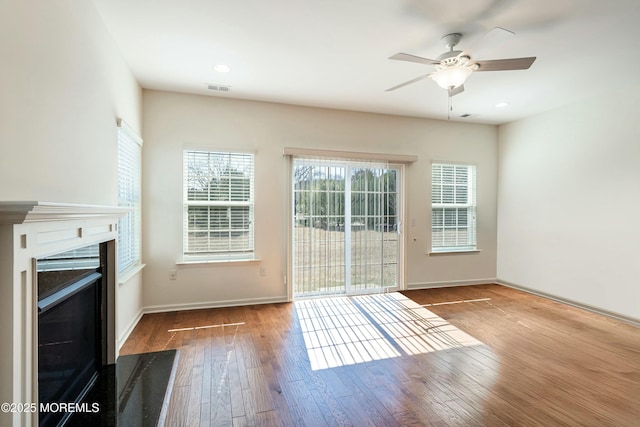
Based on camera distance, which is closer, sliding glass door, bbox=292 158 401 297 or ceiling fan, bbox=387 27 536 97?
ceiling fan, bbox=387 27 536 97

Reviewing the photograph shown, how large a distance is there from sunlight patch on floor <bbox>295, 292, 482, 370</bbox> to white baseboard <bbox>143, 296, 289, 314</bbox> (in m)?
0.37

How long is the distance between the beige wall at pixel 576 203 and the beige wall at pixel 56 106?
559 centimetres

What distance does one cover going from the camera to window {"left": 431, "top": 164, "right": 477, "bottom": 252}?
5.15 meters

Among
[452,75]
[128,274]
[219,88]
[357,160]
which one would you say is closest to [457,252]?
[357,160]

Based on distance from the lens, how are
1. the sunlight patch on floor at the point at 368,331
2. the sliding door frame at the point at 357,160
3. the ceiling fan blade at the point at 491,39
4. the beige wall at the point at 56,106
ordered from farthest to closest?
the sliding door frame at the point at 357,160
the sunlight patch on floor at the point at 368,331
the ceiling fan blade at the point at 491,39
the beige wall at the point at 56,106

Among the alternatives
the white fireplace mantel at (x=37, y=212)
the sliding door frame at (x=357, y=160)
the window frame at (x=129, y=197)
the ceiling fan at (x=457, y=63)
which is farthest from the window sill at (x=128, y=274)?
the ceiling fan at (x=457, y=63)

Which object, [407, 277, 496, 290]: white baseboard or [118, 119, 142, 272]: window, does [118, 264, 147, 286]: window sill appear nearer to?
[118, 119, 142, 272]: window

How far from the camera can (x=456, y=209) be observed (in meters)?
5.29

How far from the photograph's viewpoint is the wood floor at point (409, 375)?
1978 millimetres

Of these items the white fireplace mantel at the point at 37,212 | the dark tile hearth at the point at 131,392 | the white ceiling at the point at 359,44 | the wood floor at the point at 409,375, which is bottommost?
the wood floor at the point at 409,375

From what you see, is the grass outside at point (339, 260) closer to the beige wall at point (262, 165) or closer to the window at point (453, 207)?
the beige wall at point (262, 165)

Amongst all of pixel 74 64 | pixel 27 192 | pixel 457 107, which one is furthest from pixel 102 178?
pixel 457 107

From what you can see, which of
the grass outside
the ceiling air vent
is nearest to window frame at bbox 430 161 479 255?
the grass outside

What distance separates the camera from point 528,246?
492 centimetres
